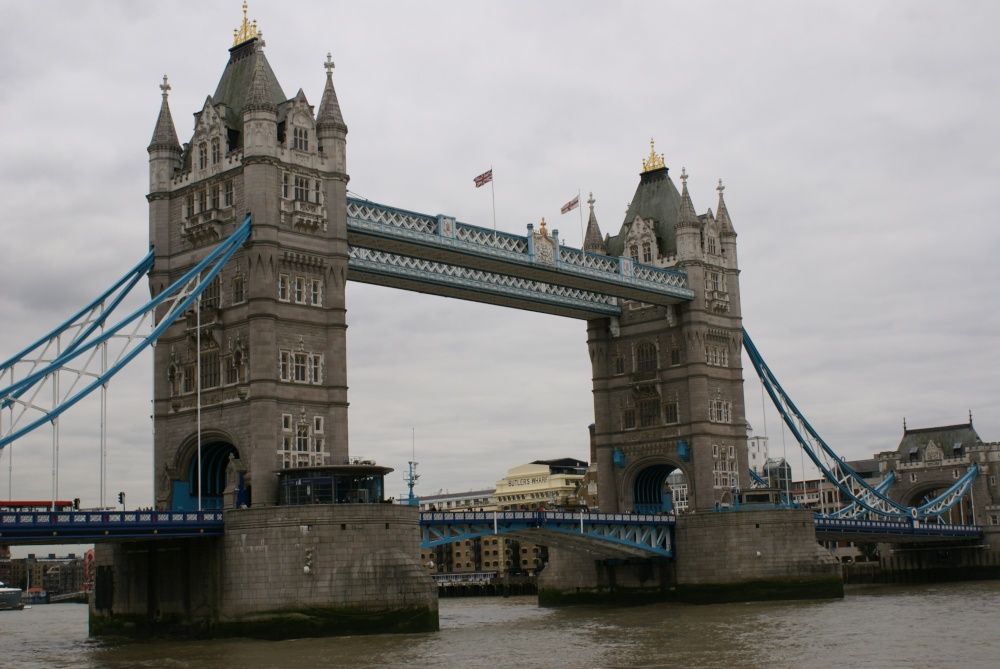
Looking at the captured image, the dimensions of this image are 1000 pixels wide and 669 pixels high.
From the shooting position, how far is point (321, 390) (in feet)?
209

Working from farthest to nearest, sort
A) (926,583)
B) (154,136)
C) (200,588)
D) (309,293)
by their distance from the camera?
(926,583), (154,136), (309,293), (200,588)

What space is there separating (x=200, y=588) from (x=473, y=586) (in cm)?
7583

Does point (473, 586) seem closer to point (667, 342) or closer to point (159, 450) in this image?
point (667, 342)

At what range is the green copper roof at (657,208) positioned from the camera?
298ft

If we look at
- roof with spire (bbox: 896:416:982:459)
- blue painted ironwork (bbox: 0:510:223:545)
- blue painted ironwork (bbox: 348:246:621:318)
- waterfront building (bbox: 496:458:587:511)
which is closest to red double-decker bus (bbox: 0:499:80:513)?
blue painted ironwork (bbox: 0:510:223:545)

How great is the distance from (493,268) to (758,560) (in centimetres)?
2407

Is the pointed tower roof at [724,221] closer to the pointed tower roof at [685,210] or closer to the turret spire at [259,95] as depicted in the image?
the pointed tower roof at [685,210]

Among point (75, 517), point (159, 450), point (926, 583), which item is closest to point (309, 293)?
point (159, 450)

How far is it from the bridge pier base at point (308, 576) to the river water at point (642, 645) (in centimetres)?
121

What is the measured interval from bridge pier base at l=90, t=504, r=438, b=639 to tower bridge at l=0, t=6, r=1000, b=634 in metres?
0.10

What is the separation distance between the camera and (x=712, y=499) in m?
84.8

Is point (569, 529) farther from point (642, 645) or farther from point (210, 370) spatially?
point (642, 645)

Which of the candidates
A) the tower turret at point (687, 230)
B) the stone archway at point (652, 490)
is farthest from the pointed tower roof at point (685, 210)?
the stone archway at point (652, 490)

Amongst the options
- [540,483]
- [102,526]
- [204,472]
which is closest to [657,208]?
[204,472]
